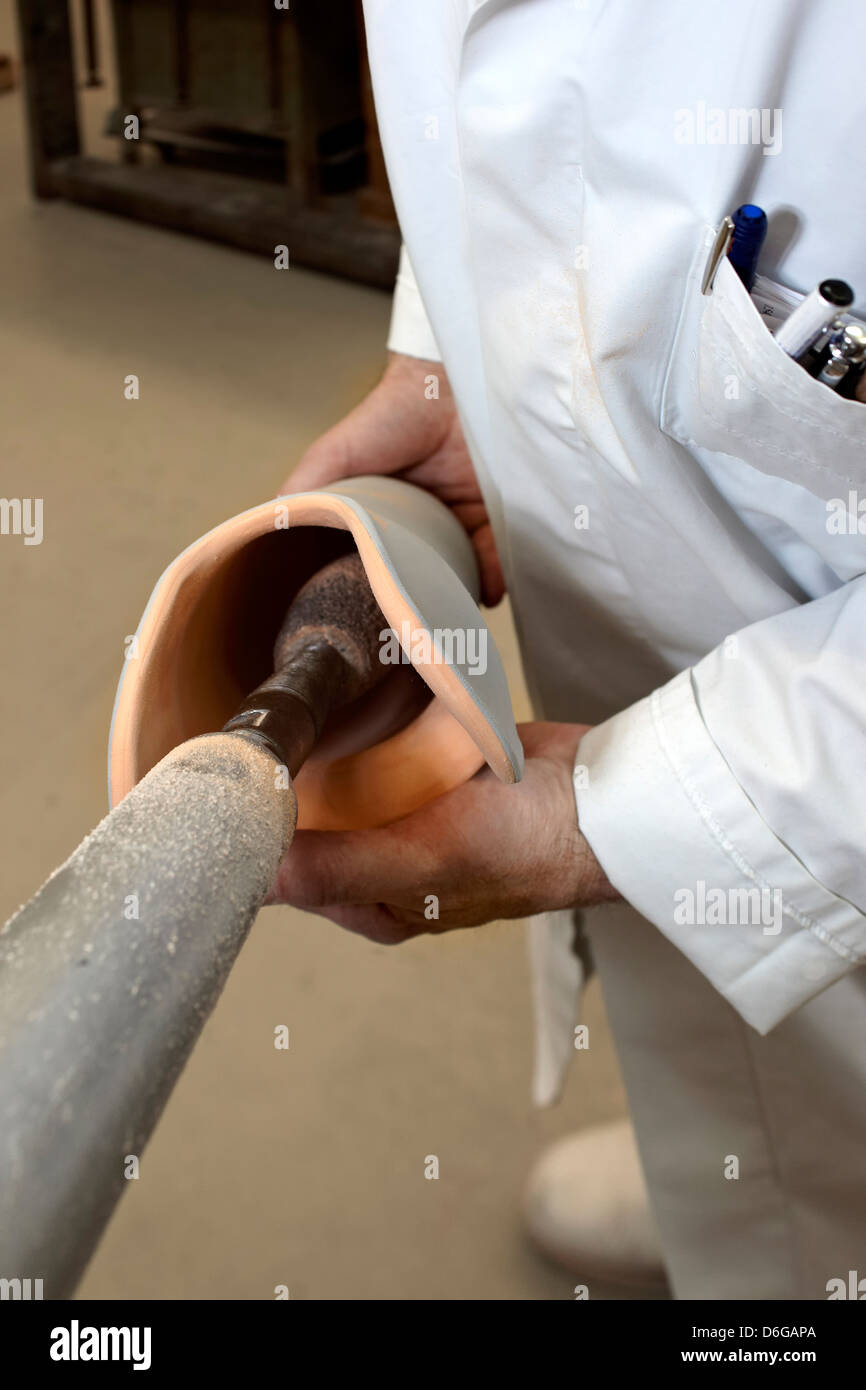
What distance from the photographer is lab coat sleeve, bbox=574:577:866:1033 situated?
1.88 feet

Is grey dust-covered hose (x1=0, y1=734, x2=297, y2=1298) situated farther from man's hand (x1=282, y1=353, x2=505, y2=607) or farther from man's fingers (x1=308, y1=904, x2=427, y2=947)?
man's hand (x1=282, y1=353, x2=505, y2=607)

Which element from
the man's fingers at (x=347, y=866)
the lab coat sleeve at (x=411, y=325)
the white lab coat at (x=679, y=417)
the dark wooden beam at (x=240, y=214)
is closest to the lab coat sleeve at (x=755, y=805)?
the white lab coat at (x=679, y=417)

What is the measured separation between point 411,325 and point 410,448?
91mm

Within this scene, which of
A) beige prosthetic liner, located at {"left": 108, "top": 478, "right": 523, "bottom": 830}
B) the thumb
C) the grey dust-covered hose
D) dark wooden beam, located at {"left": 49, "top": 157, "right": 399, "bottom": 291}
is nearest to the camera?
the grey dust-covered hose

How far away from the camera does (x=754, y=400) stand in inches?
21.4

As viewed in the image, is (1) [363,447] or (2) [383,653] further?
(1) [363,447]

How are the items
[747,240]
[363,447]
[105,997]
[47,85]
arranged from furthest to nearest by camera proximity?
1. [47,85]
2. [363,447]
3. [747,240]
4. [105,997]

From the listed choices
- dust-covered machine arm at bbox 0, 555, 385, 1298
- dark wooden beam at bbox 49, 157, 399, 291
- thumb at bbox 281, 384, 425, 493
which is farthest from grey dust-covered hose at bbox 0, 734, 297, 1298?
dark wooden beam at bbox 49, 157, 399, 291

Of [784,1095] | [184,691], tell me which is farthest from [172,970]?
[784,1095]

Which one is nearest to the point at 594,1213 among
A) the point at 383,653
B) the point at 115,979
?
the point at 383,653

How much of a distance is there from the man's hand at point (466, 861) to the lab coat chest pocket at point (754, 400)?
201mm

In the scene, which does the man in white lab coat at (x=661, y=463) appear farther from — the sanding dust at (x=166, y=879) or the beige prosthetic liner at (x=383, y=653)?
the sanding dust at (x=166, y=879)

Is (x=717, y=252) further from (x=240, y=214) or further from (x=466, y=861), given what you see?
(x=240, y=214)

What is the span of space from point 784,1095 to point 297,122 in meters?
2.52
